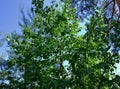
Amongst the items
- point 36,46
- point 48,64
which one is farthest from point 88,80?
point 36,46

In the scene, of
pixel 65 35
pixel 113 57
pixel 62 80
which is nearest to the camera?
pixel 62 80

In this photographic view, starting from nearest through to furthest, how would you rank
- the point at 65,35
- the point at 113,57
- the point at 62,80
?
the point at 62,80 → the point at 113,57 → the point at 65,35

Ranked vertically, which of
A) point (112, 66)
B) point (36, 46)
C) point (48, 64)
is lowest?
point (112, 66)

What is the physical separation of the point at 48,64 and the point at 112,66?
1.76m

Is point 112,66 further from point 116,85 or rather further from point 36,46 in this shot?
point 36,46

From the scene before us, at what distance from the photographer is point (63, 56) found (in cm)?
893

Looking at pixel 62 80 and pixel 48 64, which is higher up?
pixel 48 64

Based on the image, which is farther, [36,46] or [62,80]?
[36,46]

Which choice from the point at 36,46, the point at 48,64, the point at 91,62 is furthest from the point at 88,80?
the point at 36,46

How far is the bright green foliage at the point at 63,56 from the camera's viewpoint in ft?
27.4

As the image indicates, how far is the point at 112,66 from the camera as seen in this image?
8375 mm

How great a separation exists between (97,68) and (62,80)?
0.94 m

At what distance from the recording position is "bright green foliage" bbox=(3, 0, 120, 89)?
329 inches

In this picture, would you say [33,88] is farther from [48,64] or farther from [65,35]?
[65,35]
